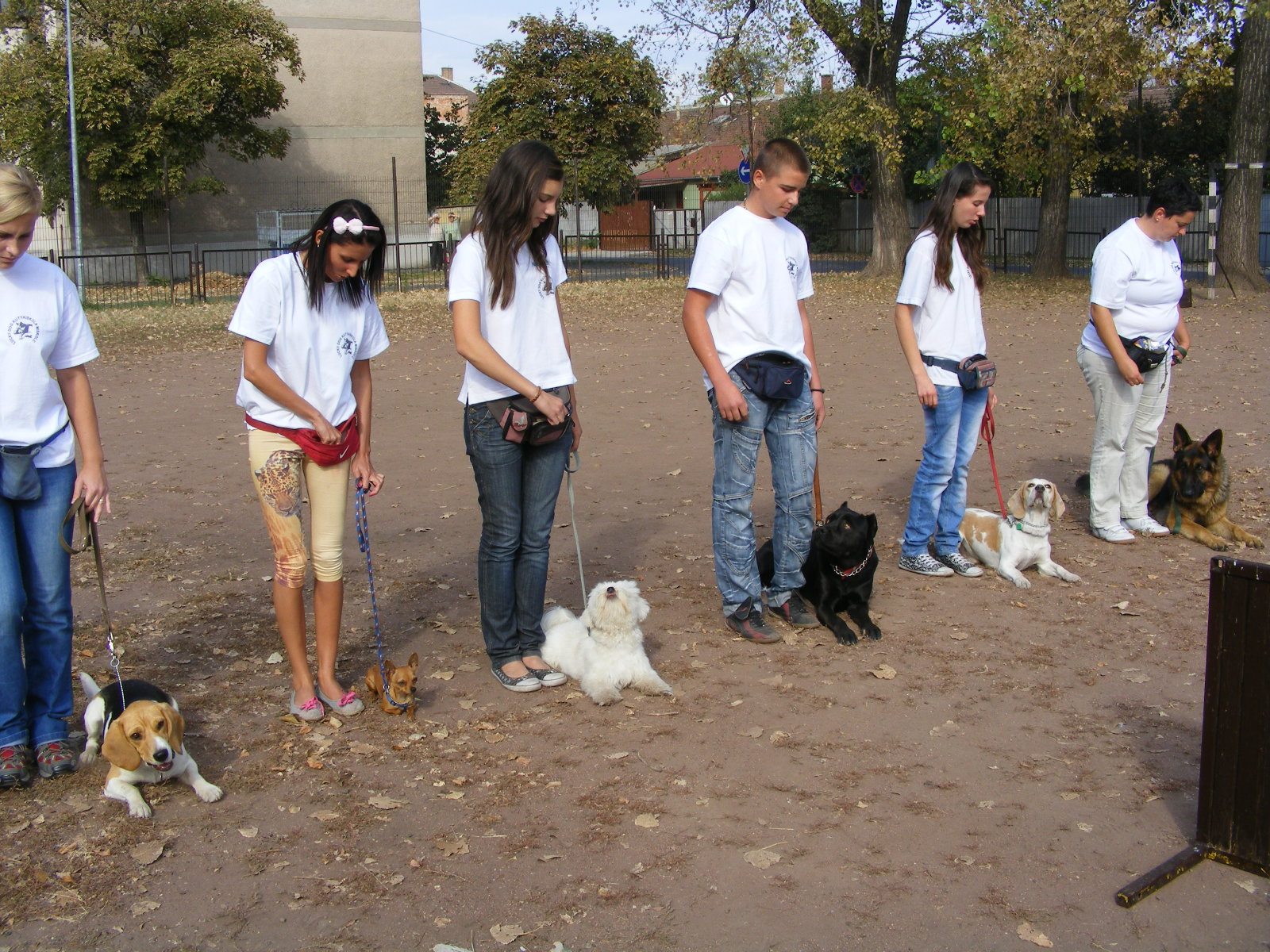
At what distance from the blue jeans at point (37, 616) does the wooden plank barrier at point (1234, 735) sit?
11.7 feet

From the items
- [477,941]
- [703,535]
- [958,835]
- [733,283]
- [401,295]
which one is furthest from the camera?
[401,295]

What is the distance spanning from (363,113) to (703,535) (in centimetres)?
3158

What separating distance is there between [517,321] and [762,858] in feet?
7.15

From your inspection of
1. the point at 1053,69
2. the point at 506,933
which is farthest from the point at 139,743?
the point at 1053,69

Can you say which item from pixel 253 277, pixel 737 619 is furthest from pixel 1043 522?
pixel 253 277

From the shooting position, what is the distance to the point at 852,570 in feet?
17.3

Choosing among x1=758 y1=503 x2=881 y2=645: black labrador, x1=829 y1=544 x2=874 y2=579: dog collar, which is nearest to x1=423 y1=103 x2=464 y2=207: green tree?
x1=758 y1=503 x2=881 y2=645: black labrador

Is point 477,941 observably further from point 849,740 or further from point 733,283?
point 733,283

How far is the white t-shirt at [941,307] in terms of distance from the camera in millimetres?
5777

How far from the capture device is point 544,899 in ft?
10.6

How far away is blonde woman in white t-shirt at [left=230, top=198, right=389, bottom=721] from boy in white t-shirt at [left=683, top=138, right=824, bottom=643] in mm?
1409

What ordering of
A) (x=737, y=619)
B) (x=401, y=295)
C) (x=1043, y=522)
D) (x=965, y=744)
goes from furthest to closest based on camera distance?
(x=401, y=295), (x=1043, y=522), (x=737, y=619), (x=965, y=744)

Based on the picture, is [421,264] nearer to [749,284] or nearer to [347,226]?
[749,284]

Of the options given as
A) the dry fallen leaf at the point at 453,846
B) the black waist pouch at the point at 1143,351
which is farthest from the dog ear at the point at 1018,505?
the dry fallen leaf at the point at 453,846
